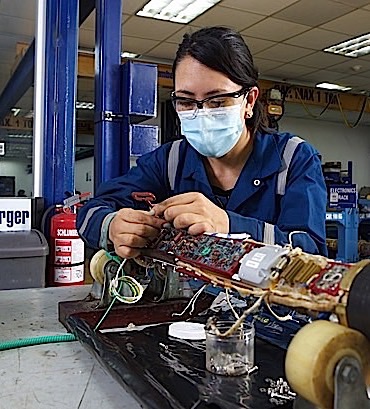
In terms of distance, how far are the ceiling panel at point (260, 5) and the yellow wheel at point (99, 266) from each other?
123 inches

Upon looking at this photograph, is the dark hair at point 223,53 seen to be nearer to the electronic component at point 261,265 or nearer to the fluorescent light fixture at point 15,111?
the electronic component at point 261,265

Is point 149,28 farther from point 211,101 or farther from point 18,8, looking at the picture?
point 211,101

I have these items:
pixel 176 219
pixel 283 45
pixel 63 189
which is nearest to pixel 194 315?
pixel 176 219

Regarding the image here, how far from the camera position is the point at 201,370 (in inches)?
24.9

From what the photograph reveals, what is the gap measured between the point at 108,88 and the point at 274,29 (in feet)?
10.2

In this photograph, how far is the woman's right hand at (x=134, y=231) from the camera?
31.5 inches

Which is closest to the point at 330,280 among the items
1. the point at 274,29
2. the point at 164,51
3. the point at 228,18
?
the point at 228,18

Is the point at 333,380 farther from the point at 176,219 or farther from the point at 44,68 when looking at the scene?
the point at 44,68

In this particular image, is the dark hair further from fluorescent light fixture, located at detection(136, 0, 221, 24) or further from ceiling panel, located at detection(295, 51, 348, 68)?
ceiling panel, located at detection(295, 51, 348, 68)

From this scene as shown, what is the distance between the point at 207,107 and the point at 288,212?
27 cm

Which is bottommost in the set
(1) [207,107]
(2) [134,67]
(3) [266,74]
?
(1) [207,107]

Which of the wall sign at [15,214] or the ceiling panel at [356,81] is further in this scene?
the ceiling panel at [356,81]

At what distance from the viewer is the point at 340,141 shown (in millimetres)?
8492

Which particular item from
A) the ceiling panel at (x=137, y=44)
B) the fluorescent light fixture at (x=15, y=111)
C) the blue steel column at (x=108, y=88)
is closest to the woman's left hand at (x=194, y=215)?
the blue steel column at (x=108, y=88)
